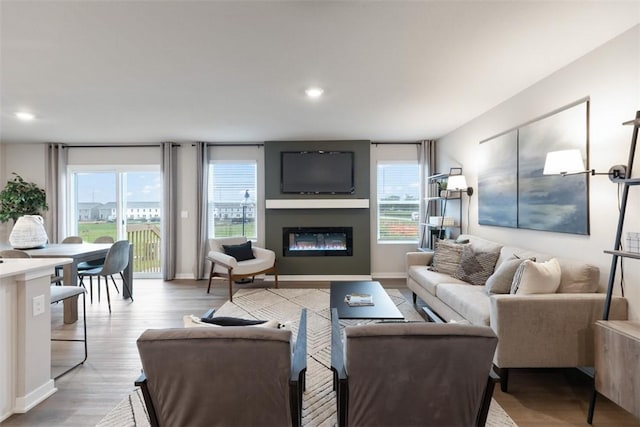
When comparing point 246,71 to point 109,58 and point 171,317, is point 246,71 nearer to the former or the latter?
point 109,58

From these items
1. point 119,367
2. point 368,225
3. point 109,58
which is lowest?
point 119,367

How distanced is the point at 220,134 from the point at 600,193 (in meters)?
4.72

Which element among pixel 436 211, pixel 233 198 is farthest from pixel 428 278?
pixel 233 198

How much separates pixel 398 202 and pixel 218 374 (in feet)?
15.8

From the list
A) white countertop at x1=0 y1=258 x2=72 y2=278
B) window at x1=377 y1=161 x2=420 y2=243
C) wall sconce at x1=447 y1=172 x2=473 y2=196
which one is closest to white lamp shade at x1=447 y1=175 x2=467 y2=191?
wall sconce at x1=447 y1=172 x2=473 y2=196

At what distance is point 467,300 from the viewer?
8.55 ft

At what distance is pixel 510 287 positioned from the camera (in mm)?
2629

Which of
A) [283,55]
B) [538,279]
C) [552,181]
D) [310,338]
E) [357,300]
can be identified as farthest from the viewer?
[310,338]

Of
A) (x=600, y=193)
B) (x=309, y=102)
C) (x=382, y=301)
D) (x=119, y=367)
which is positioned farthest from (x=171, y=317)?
(x=600, y=193)

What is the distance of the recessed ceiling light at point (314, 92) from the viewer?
302 cm

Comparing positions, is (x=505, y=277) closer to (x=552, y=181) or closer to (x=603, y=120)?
(x=552, y=181)

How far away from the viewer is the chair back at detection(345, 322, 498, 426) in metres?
1.27

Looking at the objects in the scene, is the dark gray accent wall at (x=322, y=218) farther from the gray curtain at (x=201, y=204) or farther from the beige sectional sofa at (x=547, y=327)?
the beige sectional sofa at (x=547, y=327)

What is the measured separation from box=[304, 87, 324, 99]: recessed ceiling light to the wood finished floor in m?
2.94
